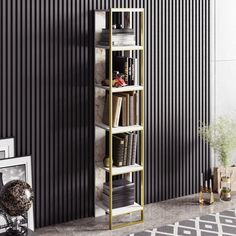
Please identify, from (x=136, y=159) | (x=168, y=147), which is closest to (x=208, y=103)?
(x=168, y=147)

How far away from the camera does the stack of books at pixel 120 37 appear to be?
442 cm

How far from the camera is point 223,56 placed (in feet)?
17.7

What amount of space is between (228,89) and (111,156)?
1590 millimetres

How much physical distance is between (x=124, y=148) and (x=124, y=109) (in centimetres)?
31

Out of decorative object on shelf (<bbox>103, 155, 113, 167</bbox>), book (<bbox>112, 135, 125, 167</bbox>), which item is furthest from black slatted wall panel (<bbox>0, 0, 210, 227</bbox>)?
book (<bbox>112, 135, 125, 167</bbox>)

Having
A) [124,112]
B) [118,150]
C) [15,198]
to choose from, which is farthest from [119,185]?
[15,198]

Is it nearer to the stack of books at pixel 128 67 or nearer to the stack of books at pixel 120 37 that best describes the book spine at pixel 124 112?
the stack of books at pixel 128 67

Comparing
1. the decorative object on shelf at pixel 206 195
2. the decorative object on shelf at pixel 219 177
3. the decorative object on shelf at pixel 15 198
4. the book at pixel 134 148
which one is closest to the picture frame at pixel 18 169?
the decorative object on shelf at pixel 15 198

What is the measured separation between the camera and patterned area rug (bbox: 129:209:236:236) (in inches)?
174

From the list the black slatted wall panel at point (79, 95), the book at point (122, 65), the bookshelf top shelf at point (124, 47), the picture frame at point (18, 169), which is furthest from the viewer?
the book at point (122, 65)

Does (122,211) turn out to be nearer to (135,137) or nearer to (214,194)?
(135,137)

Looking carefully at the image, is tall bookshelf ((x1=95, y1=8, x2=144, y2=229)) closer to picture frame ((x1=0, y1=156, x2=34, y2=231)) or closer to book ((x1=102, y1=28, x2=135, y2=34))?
book ((x1=102, y1=28, x2=135, y2=34))

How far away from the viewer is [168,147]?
203 inches

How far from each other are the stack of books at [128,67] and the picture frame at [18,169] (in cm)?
98
